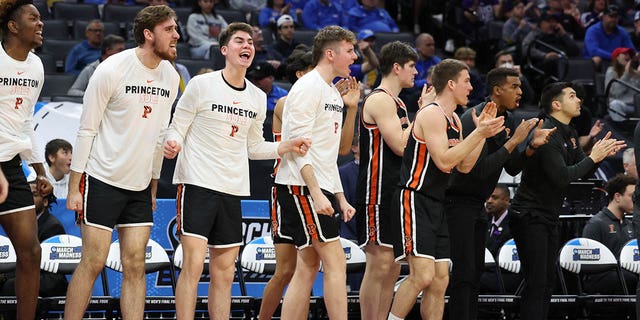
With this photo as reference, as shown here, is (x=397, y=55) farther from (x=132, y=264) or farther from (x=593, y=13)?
(x=593, y=13)

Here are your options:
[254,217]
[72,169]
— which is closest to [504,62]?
[254,217]

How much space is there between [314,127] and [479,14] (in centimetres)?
1068

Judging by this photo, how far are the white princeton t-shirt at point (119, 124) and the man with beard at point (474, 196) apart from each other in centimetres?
235

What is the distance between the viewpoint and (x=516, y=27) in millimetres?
16375

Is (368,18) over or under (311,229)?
over

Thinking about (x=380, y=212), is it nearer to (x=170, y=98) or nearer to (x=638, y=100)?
(x=170, y=98)

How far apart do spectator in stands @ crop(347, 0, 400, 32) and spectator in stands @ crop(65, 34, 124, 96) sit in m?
4.70

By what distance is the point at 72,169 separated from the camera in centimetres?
647

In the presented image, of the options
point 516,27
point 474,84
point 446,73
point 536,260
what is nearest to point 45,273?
point 446,73

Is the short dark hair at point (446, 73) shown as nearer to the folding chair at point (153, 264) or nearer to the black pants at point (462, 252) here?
the black pants at point (462, 252)

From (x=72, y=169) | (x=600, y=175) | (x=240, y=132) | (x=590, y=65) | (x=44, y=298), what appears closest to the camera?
(x=72, y=169)

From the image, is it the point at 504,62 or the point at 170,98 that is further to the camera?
the point at 504,62

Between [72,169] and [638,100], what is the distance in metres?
9.07

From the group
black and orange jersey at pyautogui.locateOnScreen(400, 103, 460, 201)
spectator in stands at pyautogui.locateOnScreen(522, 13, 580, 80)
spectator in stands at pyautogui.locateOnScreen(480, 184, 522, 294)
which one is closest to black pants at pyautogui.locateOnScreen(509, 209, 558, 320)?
black and orange jersey at pyautogui.locateOnScreen(400, 103, 460, 201)
